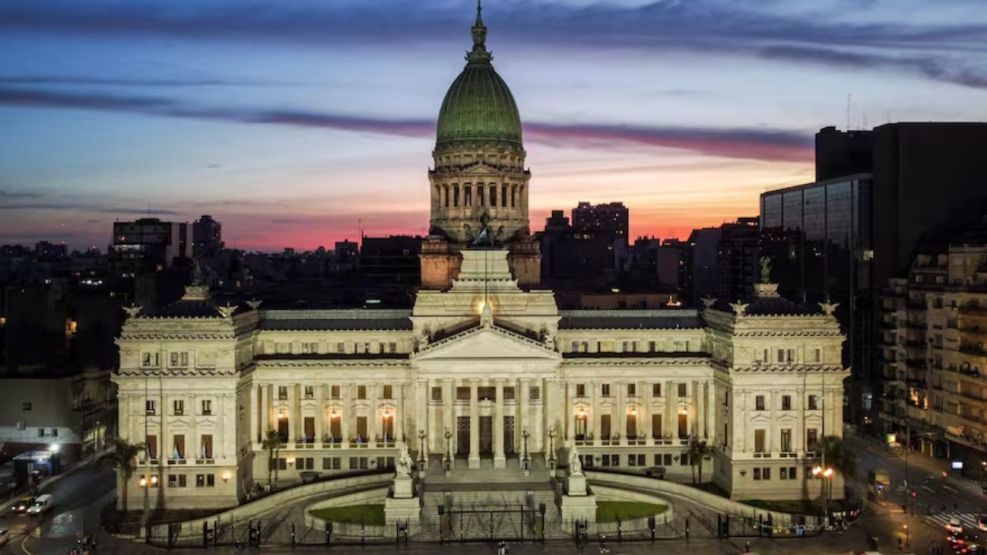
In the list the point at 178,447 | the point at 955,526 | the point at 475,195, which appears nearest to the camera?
the point at 955,526

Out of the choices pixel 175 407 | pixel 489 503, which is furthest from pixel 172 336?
pixel 489 503

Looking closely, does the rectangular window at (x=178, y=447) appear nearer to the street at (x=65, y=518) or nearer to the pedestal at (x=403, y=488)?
the street at (x=65, y=518)

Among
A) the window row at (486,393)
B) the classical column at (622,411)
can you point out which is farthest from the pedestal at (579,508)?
the classical column at (622,411)

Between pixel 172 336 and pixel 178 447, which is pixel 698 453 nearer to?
pixel 178 447

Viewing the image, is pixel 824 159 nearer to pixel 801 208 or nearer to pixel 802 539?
pixel 801 208

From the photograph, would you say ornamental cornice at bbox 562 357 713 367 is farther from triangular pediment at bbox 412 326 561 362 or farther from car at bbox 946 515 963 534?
car at bbox 946 515 963 534

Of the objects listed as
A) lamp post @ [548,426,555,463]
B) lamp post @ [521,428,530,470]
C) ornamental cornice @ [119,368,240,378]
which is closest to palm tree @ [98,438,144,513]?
ornamental cornice @ [119,368,240,378]
